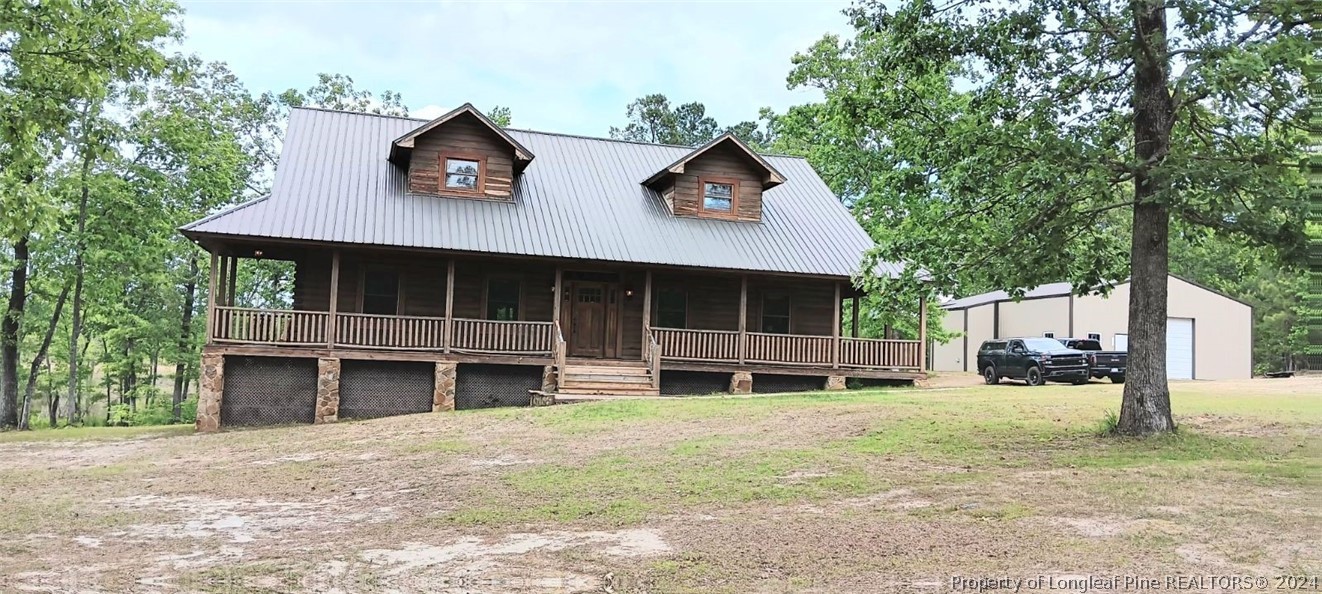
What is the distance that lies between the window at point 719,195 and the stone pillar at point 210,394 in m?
12.0

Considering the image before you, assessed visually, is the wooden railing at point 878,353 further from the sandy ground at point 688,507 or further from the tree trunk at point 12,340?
the tree trunk at point 12,340

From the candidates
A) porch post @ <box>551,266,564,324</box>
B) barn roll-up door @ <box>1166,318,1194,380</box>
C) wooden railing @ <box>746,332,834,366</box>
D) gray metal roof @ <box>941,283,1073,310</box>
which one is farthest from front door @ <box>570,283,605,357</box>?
barn roll-up door @ <box>1166,318,1194,380</box>

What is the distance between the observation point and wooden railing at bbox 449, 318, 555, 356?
798 inches

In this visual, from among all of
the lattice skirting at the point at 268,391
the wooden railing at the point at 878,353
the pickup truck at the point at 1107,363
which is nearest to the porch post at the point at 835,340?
the wooden railing at the point at 878,353

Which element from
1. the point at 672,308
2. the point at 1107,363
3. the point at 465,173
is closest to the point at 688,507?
the point at 672,308

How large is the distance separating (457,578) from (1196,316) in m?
33.6

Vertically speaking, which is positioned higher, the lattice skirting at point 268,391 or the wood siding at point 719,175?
the wood siding at point 719,175

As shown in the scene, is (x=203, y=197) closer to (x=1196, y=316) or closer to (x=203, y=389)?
(x=203, y=389)

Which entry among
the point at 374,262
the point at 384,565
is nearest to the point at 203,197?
the point at 374,262

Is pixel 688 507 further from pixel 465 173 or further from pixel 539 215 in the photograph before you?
pixel 465 173

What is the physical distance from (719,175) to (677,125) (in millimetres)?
33280

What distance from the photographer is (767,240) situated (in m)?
23.0

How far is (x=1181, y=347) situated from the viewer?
32594mm

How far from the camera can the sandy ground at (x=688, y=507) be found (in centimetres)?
620
